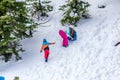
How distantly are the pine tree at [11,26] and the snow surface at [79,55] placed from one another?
2.08ft

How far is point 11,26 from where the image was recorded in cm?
1367

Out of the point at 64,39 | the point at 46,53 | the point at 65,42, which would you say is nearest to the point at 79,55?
the point at 65,42

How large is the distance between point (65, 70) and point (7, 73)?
2.56 m

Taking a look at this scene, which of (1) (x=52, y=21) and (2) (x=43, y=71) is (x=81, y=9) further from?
(2) (x=43, y=71)

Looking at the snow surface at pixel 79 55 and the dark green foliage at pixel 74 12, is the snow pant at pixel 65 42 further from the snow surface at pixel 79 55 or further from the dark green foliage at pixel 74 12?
the dark green foliage at pixel 74 12

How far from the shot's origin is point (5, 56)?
14.0 m

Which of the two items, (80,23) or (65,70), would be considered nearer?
(65,70)

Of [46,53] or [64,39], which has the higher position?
[64,39]

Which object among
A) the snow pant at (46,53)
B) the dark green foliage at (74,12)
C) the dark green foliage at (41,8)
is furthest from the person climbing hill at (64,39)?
the dark green foliage at (41,8)

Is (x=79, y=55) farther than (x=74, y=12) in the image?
No

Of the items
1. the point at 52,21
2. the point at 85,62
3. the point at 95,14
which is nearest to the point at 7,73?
the point at 85,62

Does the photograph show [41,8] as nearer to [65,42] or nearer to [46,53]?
[65,42]

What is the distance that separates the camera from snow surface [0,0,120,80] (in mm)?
13008

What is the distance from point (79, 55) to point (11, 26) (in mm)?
3349
